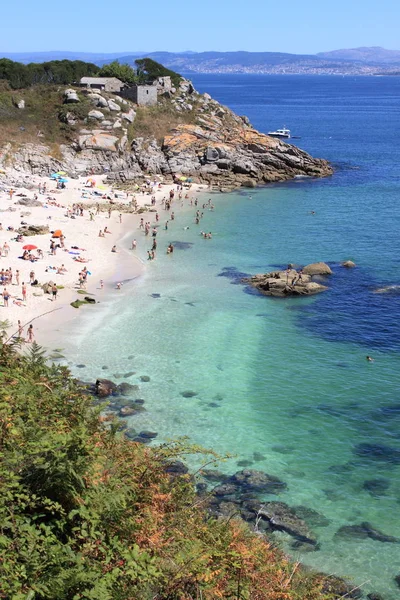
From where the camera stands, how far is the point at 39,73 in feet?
289

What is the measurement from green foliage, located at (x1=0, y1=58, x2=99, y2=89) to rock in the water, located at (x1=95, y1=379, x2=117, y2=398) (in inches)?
2781

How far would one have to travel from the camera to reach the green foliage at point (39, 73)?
8650 centimetres

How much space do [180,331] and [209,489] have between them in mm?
14630

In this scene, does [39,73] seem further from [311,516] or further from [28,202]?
[311,516]

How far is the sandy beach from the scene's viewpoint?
38.1m

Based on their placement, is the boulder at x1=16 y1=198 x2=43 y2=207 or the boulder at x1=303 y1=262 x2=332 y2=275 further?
the boulder at x1=16 y1=198 x2=43 y2=207

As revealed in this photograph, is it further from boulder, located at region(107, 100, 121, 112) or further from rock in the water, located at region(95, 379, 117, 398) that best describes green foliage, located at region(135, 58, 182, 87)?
rock in the water, located at region(95, 379, 117, 398)

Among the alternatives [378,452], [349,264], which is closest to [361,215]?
[349,264]

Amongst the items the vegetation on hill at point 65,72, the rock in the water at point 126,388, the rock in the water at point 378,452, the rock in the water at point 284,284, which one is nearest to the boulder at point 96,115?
the vegetation on hill at point 65,72

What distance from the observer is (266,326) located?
37.4 meters

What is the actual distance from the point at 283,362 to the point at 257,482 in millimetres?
10682

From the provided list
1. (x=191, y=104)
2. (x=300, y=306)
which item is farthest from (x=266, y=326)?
(x=191, y=104)

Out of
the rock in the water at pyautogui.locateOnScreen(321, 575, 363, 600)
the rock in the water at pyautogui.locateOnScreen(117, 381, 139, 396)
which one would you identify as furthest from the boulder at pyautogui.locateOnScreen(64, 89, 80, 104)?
the rock in the water at pyautogui.locateOnScreen(321, 575, 363, 600)

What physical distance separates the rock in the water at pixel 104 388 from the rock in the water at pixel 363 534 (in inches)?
505
